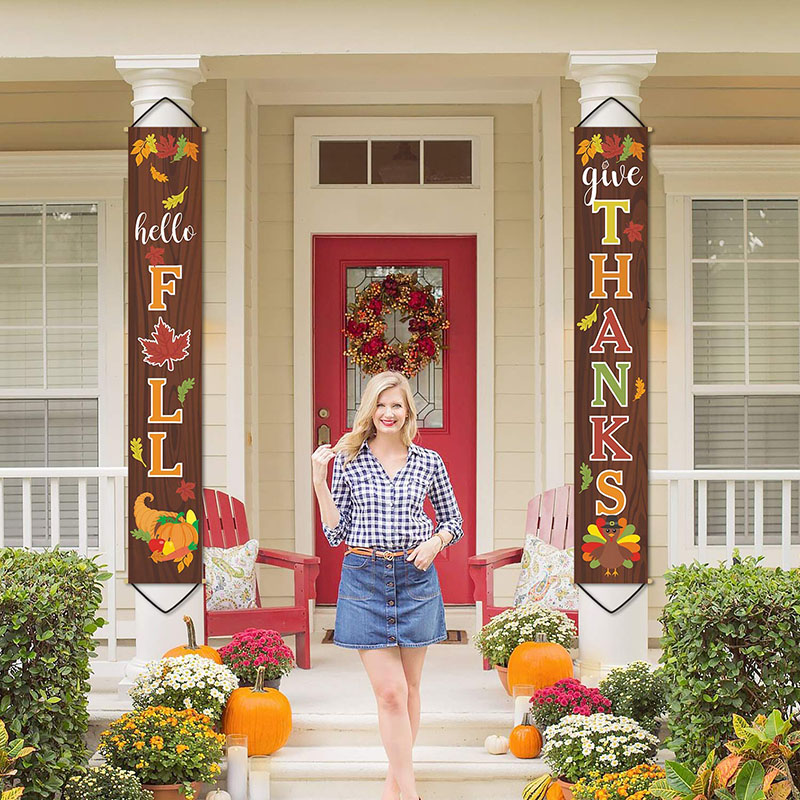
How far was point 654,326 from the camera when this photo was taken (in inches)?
237

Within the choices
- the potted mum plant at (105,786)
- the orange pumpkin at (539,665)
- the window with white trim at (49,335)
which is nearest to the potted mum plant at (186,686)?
the potted mum plant at (105,786)

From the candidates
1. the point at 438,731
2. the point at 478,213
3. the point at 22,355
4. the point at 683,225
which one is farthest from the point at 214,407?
the point at 683,225

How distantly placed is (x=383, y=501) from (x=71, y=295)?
3.04 m

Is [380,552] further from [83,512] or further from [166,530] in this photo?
[83,512]

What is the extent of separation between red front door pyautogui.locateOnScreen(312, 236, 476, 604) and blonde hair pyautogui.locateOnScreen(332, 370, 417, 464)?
2410mm

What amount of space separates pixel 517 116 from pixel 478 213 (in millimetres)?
608

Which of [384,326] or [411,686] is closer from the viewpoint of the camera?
[411,686]

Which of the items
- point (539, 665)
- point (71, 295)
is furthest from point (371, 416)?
point (71, 295)

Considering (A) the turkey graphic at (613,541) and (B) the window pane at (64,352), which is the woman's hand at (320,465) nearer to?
(A) the turkey graphic at (613,541)

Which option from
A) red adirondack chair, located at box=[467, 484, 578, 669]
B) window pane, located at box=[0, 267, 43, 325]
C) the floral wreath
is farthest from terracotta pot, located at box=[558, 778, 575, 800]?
window pane, located at box=[0, 267, 43, 325]

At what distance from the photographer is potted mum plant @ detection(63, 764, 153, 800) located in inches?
148

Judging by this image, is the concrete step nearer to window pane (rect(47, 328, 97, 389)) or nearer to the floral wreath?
the floral wreath

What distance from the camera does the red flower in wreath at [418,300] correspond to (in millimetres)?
6281

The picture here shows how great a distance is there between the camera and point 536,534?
5.73 metres
